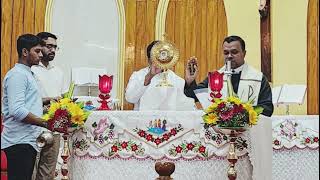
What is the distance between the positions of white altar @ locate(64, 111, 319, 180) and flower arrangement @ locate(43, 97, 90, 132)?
0.62 ft

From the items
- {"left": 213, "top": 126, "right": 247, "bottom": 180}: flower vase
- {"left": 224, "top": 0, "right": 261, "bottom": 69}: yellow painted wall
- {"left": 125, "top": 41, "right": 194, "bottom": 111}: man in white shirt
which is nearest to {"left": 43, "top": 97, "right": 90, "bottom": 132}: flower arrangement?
{"left": 125, "top": 41, "right": 194, "bottom": 111}: man in white shirt

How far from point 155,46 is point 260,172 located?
1.43 m

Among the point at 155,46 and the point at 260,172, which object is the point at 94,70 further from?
the point at 260,172

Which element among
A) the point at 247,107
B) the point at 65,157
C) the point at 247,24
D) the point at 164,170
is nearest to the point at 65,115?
the point at 65,157

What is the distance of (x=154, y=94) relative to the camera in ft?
15.1

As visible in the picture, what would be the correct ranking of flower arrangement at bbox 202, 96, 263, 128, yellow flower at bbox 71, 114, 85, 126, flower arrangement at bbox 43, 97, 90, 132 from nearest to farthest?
1. flower arrangement at bbox 202, 96, 263, 128
2. flower arrangement at bbox 43, 97, 90, 132
3. yellow flower at bbox 71, 114, 85, 126

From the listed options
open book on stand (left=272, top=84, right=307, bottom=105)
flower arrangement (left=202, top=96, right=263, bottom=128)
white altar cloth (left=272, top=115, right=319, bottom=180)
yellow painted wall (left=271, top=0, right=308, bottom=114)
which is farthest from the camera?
yellow painted wall (left=271, top=0, right=308, bottom=114)

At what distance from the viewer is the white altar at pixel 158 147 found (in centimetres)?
378

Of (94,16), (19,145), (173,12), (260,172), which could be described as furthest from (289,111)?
(19,145)

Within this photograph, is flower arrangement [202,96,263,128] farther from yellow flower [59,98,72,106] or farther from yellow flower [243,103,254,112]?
yellow flower [59,98,72,106]

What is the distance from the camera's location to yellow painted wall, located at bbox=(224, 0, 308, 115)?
25.1 ft

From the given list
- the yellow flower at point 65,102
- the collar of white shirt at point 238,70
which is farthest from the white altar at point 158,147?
the collar of white shirt at point 238,70

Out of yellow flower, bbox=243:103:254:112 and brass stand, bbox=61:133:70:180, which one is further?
brass stand, bbox=61:133:70:180

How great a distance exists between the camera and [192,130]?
3840 millimetres
